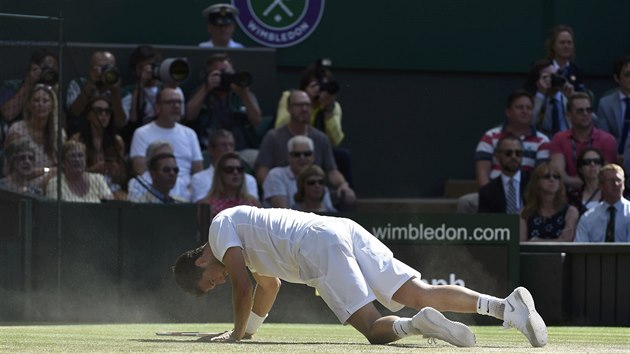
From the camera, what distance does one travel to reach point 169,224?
13727 mm

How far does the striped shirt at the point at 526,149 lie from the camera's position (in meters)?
15.4

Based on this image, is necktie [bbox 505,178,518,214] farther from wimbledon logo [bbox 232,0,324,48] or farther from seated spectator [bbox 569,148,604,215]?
wimbledon logo [bbox 232,0,324,48]

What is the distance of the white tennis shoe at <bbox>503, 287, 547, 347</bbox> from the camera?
8.66 meters

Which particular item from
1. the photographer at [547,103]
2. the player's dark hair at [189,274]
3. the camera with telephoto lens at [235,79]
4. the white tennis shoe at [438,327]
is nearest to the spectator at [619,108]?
the photographer at [547,103]

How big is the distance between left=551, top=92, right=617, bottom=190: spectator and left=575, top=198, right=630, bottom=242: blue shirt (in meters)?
0.85

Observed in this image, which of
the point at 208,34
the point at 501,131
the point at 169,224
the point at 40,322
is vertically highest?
the point at 208,34

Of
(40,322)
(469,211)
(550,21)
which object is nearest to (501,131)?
(469,211)

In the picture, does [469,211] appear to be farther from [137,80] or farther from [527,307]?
[527,307]

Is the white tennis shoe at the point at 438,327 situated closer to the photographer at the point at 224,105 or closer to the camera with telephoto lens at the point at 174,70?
the camera with telephoto lens at the point at 174,70

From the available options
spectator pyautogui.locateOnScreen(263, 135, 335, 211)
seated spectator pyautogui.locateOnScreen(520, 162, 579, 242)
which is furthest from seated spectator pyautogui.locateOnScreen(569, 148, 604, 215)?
spectator pyautogui.locateOnScreen(263, 135, 335, 211)

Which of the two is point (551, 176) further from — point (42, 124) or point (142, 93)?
point (42, 124)

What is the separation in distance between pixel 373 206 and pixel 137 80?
10.2 ft

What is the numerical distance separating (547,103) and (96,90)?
4958 mm

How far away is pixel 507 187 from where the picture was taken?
14.9 metres
